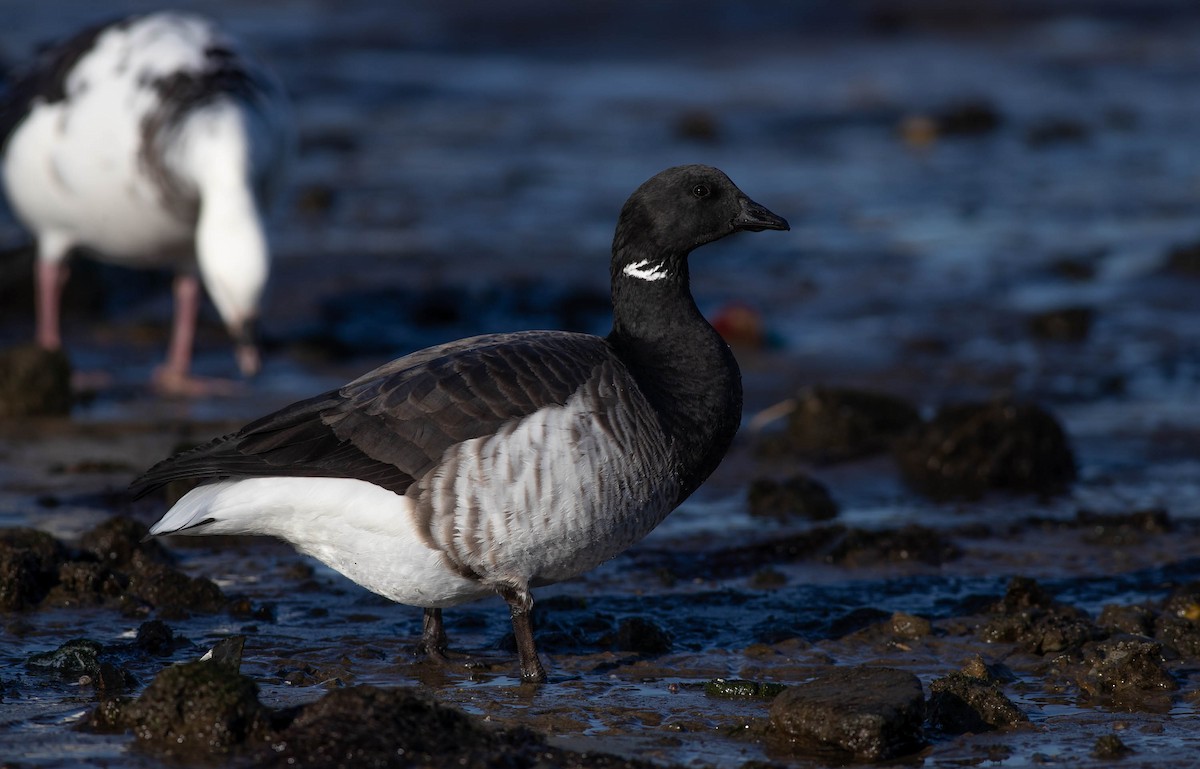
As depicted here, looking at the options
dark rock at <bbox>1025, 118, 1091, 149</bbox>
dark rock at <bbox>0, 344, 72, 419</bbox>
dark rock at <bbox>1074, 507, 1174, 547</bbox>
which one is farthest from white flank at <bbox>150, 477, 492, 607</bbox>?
dark rock at <bbox>1025, 118, 1091, 149</bbox>

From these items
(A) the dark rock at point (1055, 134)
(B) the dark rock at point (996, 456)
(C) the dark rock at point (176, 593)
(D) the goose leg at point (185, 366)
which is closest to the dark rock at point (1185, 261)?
(B) the dark rock at point (996, 456)

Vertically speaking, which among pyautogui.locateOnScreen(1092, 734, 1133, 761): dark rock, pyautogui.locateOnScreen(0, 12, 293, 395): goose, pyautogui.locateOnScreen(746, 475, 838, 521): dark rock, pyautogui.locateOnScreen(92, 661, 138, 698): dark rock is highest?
pyautogui.locateOnScreen(0, 12, 293, 395): goose

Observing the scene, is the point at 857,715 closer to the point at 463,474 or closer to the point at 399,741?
the point at 399,741

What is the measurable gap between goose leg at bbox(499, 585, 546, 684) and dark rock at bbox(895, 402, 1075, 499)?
3543 millimetres

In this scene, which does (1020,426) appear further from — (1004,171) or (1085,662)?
(1004,171)

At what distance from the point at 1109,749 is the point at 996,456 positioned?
150 inches

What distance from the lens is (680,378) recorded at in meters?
6.86

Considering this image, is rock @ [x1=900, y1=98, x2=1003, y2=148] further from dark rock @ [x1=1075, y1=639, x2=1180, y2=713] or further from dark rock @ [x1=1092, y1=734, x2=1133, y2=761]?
dark rock @ [x1=1092, y1=734, x2=1133, y2=761]

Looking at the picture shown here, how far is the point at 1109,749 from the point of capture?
5.59 meters

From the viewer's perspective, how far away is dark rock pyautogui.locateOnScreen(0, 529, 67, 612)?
6.88m

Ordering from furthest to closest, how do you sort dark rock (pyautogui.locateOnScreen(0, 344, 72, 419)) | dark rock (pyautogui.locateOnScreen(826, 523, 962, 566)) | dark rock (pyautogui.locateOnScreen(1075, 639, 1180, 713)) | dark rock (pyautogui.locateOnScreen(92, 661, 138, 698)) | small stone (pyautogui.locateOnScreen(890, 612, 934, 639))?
dark rock (pyautogui.locateOnScreen(0, 344, 72, 419)) < dark rock (pyautogui.locateOnScreen(826, 523, 962, 566)) < small stone (pyautogui.locateOnScreen(890, 612, 934, 639)) < dark rock (pyautogui.locateOnScreen(1075, 639, 1180, 713)) < dark rock (pyautogui.locateOnScreen(92, 661, 138, 698))

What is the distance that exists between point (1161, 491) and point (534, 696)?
462 cm

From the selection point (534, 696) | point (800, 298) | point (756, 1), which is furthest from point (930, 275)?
point (756, 1)

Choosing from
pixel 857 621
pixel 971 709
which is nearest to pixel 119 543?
pixel 857 621
